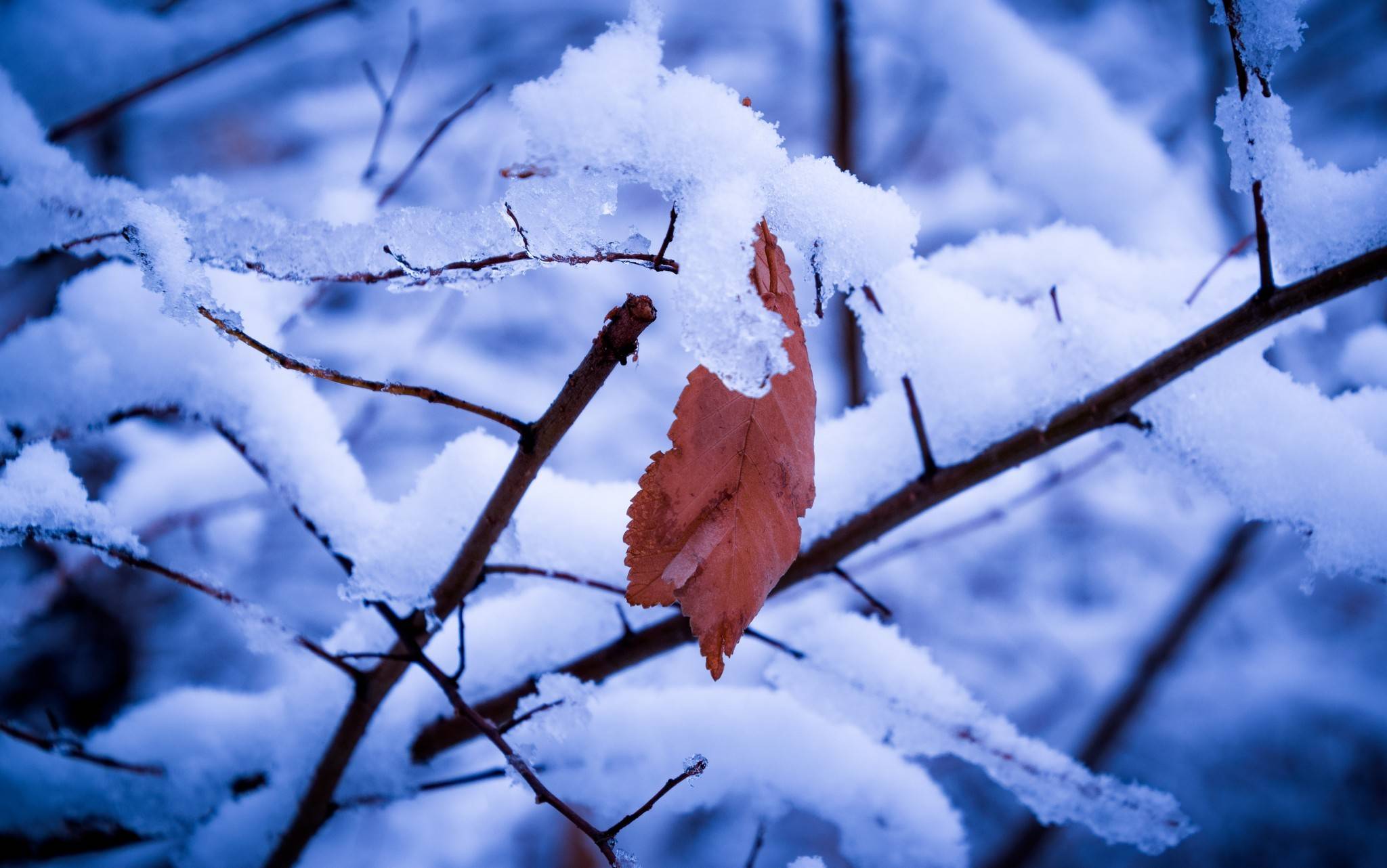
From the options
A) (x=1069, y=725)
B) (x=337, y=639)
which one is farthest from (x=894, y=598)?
(x=337, y=639)

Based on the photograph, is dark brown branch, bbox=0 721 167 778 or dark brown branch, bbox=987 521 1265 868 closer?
dark brown branch, bbox=0 721 167 778

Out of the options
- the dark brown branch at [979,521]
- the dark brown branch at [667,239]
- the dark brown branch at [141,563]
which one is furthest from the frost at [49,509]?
the dark brown branch at [979,521]

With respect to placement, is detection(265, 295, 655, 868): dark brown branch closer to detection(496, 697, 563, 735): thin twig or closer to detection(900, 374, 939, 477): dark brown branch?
detection(496, 697, 563, 735): thin twig

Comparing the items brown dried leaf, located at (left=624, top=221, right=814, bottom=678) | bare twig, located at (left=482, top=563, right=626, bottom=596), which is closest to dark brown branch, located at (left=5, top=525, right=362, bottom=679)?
bare twig, located at (left=482, top=563, right=626, bottom=596)

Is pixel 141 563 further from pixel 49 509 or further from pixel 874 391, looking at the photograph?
pixel 874 391

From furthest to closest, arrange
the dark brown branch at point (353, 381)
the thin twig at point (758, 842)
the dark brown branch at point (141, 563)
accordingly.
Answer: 1. the thin twig at point (758, 842)
2. the dark brown branch at point (141, 563)
3. the dark brown branch at point (353, 381)

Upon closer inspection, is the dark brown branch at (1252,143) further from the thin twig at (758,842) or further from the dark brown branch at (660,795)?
the thin twig at (758,842)

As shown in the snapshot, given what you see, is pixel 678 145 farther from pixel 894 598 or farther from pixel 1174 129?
pixel 1174 129

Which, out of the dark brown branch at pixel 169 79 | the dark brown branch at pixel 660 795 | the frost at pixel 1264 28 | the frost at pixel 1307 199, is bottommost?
the dark brown branch at pixel 660 795
